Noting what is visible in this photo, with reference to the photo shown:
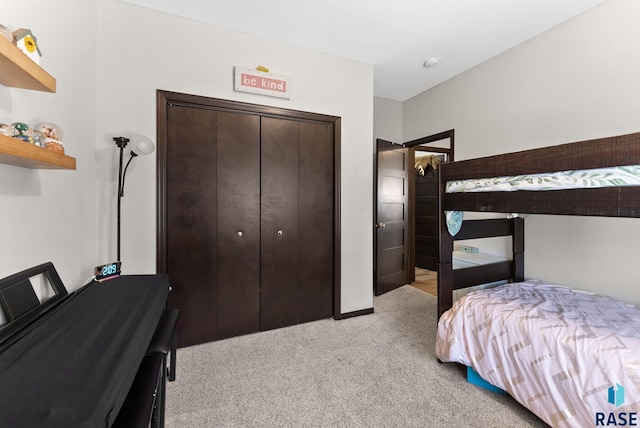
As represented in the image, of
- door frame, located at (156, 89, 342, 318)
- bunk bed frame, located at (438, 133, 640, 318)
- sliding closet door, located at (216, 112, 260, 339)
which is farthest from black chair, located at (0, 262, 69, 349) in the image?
bunk bed frame, located at (438, 133, 640, 318)

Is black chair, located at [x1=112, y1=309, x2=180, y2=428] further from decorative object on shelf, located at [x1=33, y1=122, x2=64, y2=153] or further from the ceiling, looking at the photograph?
the ceiling

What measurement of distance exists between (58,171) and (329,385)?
79.9 inches

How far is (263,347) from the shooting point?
7.07 feet

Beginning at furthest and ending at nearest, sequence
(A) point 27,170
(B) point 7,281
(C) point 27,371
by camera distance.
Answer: (A) point 27,170 → (B) point 7,281 → (C) point 27,371

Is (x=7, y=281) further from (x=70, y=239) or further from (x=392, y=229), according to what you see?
(x=392, y=229)

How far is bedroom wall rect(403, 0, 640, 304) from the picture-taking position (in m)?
1.86

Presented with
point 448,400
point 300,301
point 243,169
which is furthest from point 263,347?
point 243,169

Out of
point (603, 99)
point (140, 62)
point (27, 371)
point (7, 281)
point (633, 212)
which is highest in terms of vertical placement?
point (140, 62)

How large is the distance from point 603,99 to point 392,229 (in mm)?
2230

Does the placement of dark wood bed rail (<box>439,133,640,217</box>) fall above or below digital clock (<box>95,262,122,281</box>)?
above

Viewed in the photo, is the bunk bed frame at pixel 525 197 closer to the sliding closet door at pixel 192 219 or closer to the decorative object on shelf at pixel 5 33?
the sliding closet door at pixel 192 219

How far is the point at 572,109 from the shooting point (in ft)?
6.98

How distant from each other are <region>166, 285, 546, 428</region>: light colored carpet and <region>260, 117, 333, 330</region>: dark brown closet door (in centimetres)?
28

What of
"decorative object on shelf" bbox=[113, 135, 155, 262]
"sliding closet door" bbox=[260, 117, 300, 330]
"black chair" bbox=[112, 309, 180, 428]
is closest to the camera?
"black chair" bbox=[112, 309, 180, 428]
